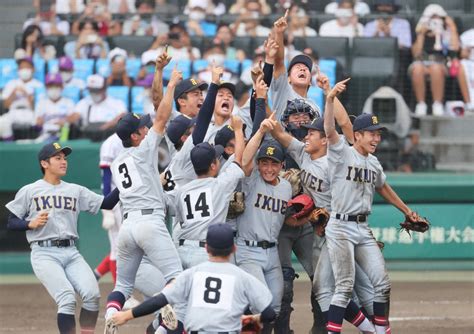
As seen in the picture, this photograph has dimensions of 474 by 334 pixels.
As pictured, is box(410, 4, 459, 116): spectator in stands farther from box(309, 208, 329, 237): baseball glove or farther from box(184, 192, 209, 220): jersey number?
box(184, 192, 209, 220): jersey number

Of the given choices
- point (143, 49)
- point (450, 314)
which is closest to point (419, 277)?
point (450, 314)

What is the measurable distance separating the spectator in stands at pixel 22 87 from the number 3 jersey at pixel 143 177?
5696 mm

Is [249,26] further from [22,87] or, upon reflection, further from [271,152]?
[271,152]

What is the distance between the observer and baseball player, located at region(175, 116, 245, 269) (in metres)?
8.13

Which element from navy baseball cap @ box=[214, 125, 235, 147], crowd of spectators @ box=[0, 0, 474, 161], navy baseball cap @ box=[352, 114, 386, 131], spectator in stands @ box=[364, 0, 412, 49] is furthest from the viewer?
spectator in stands @ box=[364, 0, 412, 49]

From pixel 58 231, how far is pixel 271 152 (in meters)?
1.69

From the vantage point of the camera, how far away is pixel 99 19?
15117mm

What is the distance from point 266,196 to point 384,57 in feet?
20.2

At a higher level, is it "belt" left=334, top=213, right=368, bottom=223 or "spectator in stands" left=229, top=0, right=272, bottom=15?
"spectator in stands" left=229, top=0, right=272, bottom=15

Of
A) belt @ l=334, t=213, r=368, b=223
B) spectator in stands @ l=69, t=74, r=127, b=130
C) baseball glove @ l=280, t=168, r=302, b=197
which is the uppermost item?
spectator in stands @ l=69, t=74, r=127, b=130

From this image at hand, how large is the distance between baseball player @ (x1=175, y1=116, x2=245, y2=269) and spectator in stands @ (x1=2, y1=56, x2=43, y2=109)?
604cm

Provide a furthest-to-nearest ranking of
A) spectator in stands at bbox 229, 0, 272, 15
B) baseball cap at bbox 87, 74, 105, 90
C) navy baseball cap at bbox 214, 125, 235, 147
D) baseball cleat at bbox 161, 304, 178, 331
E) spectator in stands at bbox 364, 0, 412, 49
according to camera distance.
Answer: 1. spectator in stands at bbox 229, 0, 272, 15
2. spectator in stands at bbox 364, 0, 412, 49
3. baseball cap at bbox 87, 74, 105, 90
4. navy baseball cap at bbox 214, 125, 235, 147
5. baseball cleat at bbox 161, 304, 178, 331

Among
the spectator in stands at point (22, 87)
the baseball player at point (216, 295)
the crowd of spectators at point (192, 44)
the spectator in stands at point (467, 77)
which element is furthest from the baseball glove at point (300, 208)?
the spectator in stands at point (22, 87)

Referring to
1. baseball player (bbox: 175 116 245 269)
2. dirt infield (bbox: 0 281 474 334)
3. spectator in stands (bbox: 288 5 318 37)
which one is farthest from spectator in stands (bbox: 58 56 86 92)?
baseball player (bbox: 175 116 245 269)
